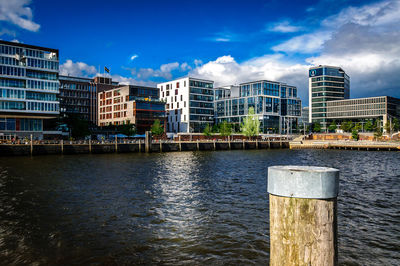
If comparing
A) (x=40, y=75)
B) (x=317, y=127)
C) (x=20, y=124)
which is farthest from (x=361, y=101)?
Answer: (x=20, y=124)

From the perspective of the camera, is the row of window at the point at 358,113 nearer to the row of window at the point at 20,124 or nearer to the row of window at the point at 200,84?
the row of window at the point at 200,84

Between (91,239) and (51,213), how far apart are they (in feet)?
19.8

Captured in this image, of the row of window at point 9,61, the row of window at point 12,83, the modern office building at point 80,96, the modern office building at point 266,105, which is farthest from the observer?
the modern office building at point 80,96

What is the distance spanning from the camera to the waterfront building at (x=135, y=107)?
127m

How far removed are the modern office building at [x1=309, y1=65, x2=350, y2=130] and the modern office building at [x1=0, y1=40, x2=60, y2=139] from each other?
500 feet

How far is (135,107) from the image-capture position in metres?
126

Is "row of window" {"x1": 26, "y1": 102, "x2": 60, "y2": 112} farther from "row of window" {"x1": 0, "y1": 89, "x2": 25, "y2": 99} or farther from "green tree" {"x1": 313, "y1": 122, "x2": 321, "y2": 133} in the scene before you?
"green tree" {"x1": 313, "y1": 122, "x2": 321, "y2": 133}

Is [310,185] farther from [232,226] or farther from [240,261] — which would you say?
[232,226]

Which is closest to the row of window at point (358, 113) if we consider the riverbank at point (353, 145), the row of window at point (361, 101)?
the row of window at point (361, 101)

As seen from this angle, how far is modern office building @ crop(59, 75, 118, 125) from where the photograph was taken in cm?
15538

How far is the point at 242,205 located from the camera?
19594 millimetres

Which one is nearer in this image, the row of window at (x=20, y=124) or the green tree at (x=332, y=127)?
the row of window at (x=20, y=124)

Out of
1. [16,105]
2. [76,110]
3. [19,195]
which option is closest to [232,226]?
[19,195]

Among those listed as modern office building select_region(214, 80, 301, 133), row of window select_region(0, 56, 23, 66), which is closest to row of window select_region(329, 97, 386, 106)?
modern office building select_region(214, 80, 301, 133)
